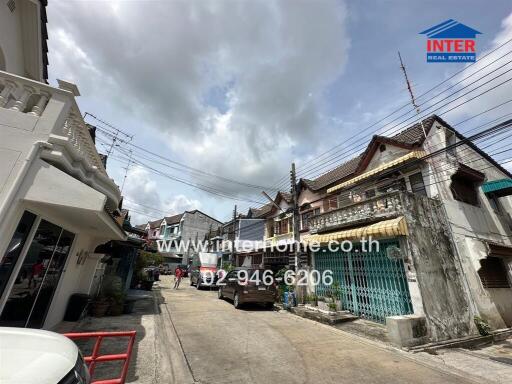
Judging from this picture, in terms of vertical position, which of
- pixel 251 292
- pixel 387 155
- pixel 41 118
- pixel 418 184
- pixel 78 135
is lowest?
pixel 251 292

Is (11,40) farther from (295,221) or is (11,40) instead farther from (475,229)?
(475,229)

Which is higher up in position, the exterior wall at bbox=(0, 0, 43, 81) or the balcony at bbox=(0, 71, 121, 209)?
the exterior wall at bbox=(0, 0, 43, 81)

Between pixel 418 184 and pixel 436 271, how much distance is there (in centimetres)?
391

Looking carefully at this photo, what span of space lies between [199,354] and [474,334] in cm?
941

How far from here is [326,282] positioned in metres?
11.7

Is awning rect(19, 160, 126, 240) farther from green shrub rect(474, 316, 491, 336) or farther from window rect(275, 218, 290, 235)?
window rect(275, 218, 290, 235)

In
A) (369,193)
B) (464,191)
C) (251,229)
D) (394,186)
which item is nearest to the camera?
(394,186)

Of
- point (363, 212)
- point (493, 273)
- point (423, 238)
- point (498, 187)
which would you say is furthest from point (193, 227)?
point (498, 187)

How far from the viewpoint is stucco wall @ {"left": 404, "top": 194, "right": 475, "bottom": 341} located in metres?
7.72

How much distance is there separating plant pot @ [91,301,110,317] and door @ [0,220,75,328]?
8.69 ft

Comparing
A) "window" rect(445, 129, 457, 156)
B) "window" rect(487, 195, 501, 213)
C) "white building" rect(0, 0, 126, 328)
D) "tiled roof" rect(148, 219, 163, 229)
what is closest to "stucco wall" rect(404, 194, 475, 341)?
"window" rect(445, 129, 457, 156)


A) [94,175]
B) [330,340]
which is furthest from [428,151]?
[94,175]

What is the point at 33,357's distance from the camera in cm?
179

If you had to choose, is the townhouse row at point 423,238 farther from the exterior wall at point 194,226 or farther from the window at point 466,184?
the exterior wall at point 194,226
